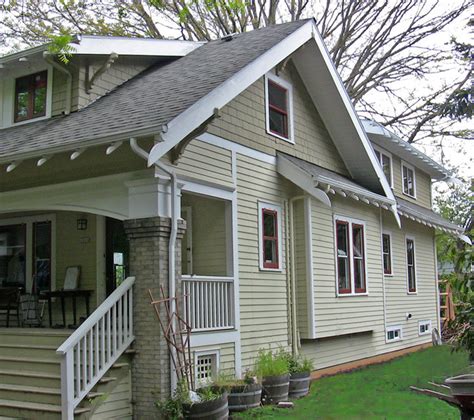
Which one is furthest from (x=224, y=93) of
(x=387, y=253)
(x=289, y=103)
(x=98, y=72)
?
(x=387, y=253)

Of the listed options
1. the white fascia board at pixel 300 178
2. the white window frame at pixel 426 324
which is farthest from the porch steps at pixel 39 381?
the white window frame at pixel 426 324

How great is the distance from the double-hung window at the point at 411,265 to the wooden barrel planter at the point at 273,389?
352 inches

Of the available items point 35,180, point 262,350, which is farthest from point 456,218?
point 35,180

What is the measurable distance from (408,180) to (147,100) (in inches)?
469

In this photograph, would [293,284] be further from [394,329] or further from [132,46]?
[394,329]

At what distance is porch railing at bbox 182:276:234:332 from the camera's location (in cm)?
906

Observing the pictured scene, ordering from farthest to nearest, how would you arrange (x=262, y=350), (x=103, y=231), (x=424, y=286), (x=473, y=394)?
1. (x=424, y=286)
2. (x=103, y=231)
3. (x=262, y=350)
4. (x=473, y=394)

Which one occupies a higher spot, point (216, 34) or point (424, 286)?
point (216, 34)

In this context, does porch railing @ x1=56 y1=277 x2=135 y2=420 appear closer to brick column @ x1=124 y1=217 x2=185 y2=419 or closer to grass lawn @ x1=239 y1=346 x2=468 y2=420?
brick column @ x1=124 y1=217 x2=185 y2=419

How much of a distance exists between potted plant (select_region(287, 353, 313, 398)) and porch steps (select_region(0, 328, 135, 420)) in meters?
2.99

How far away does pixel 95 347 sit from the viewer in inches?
307

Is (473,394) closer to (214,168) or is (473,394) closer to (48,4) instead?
(214,168)

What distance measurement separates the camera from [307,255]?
1177 centimetres

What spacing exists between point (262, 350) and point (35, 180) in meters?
4.53
